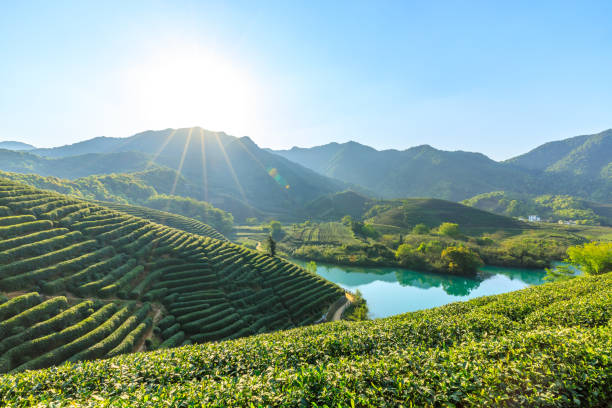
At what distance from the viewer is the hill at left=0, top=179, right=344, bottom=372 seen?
1741 cm

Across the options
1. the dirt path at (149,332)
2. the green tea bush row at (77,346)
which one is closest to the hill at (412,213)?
the dirt path at (149,332)

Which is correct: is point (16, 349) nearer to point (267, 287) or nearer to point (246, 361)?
point (246, 361)

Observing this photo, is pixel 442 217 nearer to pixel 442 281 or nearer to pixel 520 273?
pixel 520 273

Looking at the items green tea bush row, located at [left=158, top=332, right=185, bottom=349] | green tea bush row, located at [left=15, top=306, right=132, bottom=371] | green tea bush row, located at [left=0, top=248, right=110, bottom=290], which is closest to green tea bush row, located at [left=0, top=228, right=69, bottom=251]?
green tea bush row, located at [left=0, top=248, right=110, bottom=290]

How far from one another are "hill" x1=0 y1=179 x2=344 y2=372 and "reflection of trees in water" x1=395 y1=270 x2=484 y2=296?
26721 mm

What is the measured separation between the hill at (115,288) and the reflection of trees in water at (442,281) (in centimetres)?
2672

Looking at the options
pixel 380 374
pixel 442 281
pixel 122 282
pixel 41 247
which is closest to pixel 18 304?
pixel 122 282

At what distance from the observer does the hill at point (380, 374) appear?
219 inches

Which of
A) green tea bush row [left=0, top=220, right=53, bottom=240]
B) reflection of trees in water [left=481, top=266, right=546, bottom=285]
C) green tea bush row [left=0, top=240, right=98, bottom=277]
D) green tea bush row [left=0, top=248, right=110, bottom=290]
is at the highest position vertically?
green tea bush row [left=0, top=220, right=53, bottom=240]

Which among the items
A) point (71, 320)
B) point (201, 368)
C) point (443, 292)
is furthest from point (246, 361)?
point (443, 292)

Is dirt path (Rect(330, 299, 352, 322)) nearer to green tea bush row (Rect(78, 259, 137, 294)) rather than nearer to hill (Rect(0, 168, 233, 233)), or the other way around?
green tea bush row (Rect(78, 259, 137, 294))

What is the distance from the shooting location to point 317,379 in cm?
639

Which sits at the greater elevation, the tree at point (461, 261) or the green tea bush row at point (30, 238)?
the green tea bush row at point (30, 238)

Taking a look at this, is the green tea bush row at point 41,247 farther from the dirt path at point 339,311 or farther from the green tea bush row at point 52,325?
the dirt path at point 339,311
